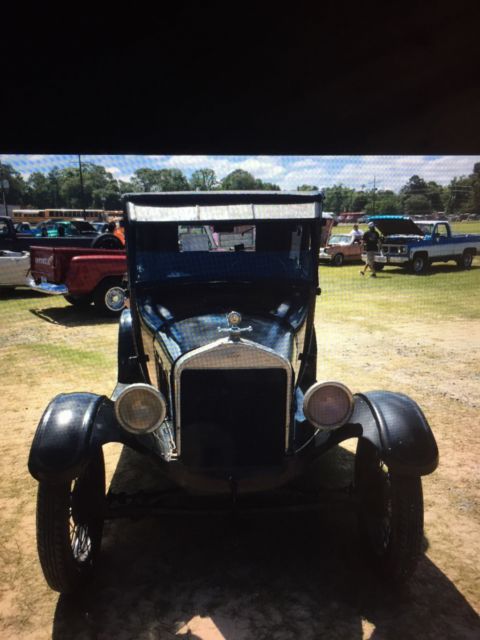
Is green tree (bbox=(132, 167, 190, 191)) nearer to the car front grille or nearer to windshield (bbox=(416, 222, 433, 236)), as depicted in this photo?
the car front grille

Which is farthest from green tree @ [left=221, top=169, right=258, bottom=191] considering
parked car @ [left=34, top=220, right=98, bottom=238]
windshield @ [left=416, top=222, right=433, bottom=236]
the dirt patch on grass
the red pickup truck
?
windshield @ [left=416, top=222, right=433, bottom=236]

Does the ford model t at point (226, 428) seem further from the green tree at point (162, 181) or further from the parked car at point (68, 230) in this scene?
the parked car at point (68, 230)

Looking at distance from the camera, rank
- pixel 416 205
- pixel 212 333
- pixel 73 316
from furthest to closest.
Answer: pixel 416 205, pixel 73 316, pixel 212 333

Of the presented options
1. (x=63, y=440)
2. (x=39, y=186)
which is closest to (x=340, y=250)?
(x=39, y=186)

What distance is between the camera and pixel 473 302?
9.97 metres

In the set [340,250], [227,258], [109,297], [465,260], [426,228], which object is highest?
[227,258]

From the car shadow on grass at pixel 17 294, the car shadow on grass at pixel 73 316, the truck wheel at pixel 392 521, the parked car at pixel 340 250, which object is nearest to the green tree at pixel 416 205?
the parked car at pixel 340 250

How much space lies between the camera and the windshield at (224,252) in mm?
3328

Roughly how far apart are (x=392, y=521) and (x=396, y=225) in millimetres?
15547

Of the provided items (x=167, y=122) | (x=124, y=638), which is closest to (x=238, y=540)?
(x=124, y=638)

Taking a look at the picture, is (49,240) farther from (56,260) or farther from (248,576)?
(248,576)

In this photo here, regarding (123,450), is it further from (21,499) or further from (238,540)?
(238,540)

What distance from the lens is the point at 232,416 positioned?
7.95 ft

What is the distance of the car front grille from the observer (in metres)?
2.40
